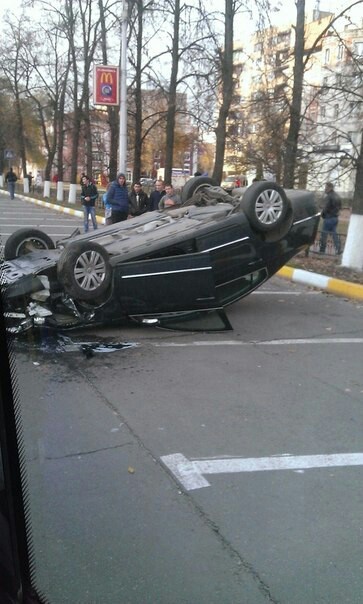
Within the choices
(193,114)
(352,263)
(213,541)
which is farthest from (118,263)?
(193,114)

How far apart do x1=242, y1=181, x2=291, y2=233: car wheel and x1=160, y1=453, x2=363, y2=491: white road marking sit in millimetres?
3642

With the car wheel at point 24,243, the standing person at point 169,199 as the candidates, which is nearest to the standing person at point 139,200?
the standing person at point 169,199

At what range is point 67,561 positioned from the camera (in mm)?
2750

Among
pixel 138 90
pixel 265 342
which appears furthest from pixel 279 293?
pixel 138 90

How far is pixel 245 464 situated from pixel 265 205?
3983 millimetres

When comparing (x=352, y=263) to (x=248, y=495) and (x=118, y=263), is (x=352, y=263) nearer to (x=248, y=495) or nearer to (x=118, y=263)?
(x=118, y=263)

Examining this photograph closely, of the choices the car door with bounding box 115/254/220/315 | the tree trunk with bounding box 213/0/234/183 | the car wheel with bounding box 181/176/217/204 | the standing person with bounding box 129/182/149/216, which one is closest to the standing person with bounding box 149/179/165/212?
the standing person with bounding box 129/182/149/216

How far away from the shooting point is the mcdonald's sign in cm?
1970

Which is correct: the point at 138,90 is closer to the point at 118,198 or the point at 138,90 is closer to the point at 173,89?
the point at 173,89

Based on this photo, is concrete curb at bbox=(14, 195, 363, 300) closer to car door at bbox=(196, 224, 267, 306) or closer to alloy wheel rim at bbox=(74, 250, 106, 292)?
car door at bbox=(196, 224, 267, 306)

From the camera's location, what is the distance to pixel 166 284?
654cm

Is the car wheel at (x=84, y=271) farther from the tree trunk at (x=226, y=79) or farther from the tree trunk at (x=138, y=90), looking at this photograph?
the tree trunk at (x=138, y=90)

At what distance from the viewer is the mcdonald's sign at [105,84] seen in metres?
19.7

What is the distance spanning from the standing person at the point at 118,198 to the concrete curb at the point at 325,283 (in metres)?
3.78
